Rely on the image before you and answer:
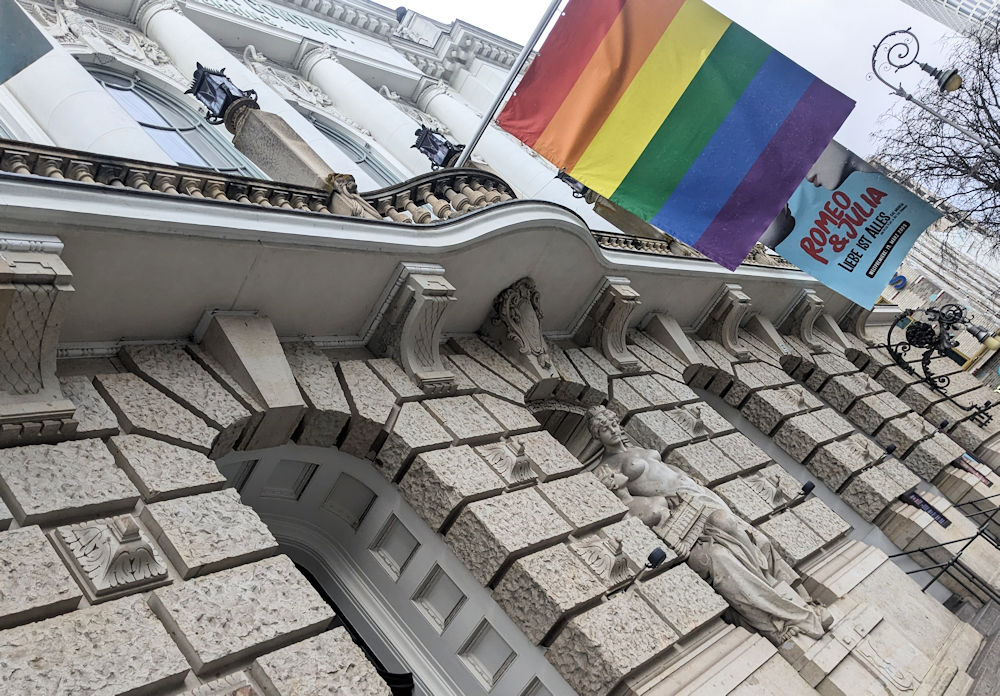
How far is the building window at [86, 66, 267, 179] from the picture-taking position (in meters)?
10.8

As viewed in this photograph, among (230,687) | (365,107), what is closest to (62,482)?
(230,687)

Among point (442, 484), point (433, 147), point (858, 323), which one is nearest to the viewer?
point (442, 484)

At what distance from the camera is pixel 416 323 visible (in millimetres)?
6598

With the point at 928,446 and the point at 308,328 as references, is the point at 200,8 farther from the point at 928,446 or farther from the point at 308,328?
the point at 928,446

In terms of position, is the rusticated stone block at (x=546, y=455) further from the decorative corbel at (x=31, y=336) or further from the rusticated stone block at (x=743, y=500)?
the decorative corbel at (x=31, y=336)

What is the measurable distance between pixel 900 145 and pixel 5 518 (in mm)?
16977

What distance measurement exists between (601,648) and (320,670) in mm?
2024

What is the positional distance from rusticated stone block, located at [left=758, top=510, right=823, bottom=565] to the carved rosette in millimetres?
6197

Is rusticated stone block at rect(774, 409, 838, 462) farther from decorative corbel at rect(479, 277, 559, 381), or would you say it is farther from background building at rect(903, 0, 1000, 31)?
background building at rect(903, 0, 1000, 31)

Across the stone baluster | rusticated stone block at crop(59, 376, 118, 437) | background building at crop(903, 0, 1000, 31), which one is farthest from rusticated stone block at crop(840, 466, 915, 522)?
background building at crop(903, 0, 1000, 31)

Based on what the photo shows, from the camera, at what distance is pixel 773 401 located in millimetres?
10664

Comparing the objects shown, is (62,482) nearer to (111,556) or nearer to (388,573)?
(111,556)

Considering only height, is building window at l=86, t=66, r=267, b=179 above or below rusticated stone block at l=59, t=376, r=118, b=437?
below

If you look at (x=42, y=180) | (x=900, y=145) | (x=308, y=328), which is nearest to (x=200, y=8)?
(x=308, y=328)
